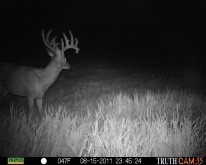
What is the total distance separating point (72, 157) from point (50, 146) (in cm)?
36

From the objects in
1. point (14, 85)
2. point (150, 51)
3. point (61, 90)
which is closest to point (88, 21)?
point (150, 51)

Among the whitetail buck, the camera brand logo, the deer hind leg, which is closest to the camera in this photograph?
the camera brand logo

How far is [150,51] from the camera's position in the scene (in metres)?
17.6

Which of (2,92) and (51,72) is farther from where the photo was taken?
(2,92)

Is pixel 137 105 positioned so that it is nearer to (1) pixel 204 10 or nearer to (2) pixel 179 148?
(2) pixel 179 148

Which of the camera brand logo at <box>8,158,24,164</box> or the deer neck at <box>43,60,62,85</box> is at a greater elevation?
the deer neck at <box>43,60,62,85</box>

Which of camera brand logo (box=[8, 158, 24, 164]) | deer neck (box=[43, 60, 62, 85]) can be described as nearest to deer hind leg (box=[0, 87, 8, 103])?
deer neck (box=[43, 60, 62, 85])

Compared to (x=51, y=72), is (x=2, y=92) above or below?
below

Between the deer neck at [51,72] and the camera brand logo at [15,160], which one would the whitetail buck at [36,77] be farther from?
the camera brand logo at [15,160]
